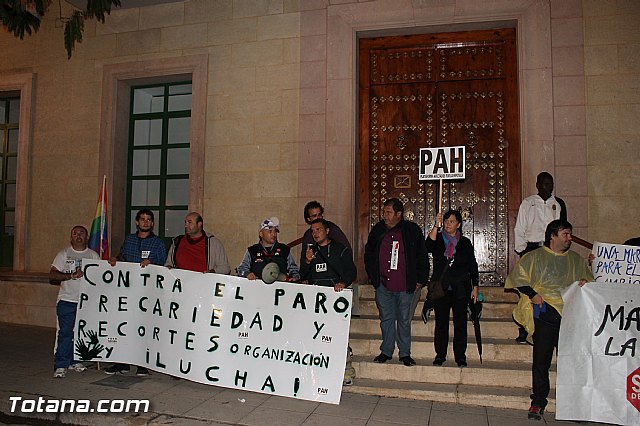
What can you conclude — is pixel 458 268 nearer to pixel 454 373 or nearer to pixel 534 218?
pixel 454 373

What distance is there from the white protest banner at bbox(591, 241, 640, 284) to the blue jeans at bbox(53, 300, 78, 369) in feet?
21.4

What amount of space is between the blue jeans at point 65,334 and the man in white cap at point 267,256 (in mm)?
2340

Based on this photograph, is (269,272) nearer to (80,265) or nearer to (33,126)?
(80,265)

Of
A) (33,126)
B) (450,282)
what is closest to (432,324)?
(450,282)

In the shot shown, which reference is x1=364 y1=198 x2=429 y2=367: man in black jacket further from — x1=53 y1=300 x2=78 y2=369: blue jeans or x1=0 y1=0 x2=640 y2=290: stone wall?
x1=53 y1=300 x2=78 y2=369: blue jeans

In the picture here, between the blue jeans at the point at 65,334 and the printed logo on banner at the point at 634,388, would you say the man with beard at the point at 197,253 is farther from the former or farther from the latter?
the printed logo on banner at the point at 634,388

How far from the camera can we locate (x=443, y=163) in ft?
19.3

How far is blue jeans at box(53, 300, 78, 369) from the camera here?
6.61 m

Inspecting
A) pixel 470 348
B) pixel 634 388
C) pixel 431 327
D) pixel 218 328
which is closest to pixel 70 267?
pixel 218 328

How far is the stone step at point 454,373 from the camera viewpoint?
5.93 metres

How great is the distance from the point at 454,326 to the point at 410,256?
0.99m

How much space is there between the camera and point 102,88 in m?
10.4

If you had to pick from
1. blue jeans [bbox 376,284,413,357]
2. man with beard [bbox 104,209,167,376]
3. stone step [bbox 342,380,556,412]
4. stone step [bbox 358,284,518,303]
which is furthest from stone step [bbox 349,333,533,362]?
man with beard [bbox 104,209,167,376]

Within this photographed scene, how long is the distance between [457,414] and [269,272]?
8.30ft
